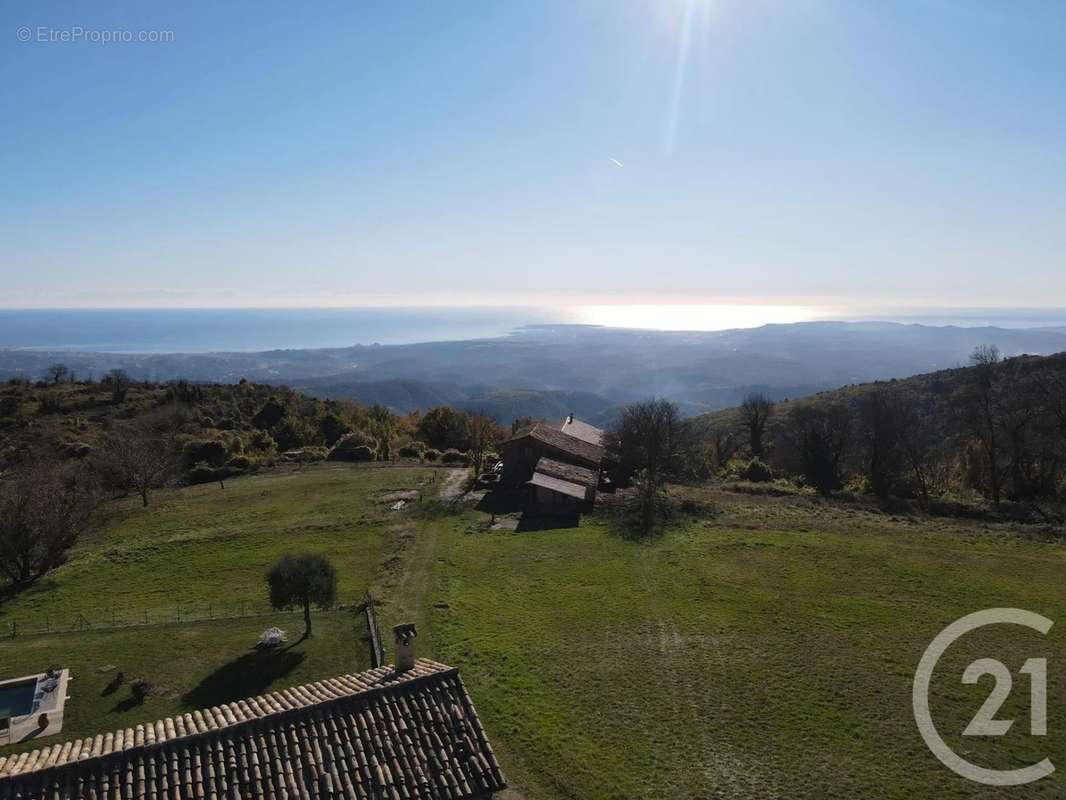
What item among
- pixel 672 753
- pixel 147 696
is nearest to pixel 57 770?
pixel 147 696

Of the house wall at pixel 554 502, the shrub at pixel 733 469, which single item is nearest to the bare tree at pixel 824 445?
the shrub at pixel 733 469

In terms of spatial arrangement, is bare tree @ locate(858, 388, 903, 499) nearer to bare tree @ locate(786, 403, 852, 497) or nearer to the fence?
bare tree @ locate(786, 403, 852, 497)

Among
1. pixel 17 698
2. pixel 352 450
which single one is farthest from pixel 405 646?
pixel 352 450

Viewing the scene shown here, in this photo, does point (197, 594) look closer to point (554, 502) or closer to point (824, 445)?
point (554, 502)

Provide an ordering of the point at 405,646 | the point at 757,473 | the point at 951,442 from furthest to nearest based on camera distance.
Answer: the point at 951,442 < the point at 757,473 < the point at 405,646

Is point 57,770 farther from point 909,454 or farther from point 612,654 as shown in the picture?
point 909,454
